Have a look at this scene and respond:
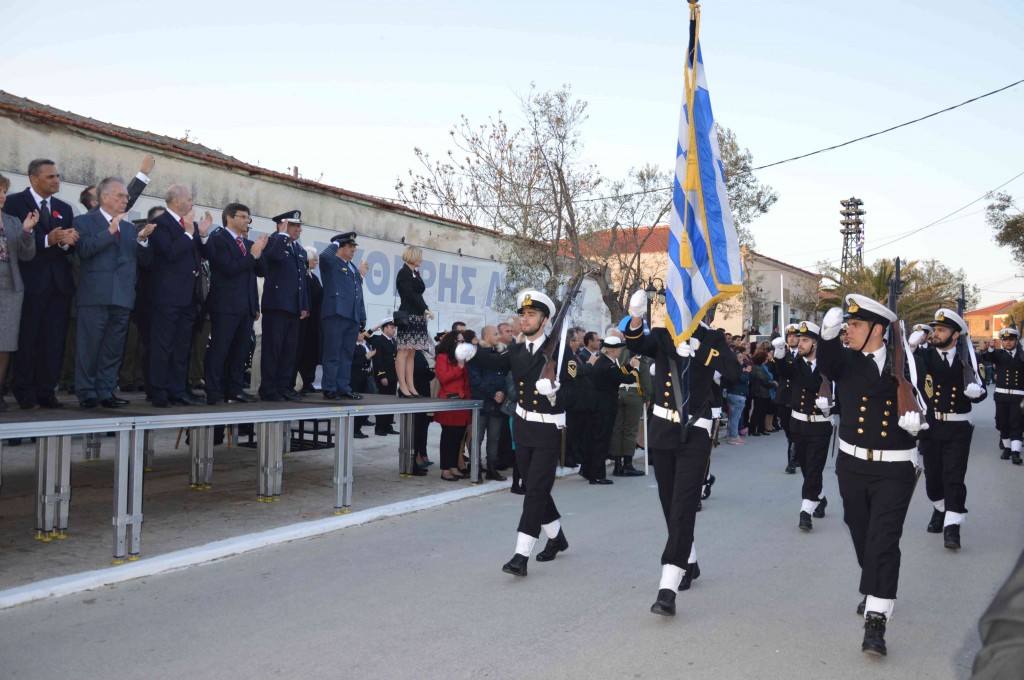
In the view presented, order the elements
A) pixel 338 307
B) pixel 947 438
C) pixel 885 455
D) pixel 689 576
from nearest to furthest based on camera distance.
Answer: pixel 885 455, pixel 689 576, pixel 947 438, pixel 338 307

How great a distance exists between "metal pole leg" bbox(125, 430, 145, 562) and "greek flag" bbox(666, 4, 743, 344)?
4.29 meters

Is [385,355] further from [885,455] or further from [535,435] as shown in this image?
[885,455]

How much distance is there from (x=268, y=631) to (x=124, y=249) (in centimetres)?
397

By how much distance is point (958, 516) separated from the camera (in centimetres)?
789

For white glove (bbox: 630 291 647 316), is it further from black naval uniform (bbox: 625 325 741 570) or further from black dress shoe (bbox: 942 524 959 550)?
black dress shoe (bbox: 942 524 959 550)

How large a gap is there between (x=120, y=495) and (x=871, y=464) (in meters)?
5.49

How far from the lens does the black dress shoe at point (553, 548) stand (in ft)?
23.1

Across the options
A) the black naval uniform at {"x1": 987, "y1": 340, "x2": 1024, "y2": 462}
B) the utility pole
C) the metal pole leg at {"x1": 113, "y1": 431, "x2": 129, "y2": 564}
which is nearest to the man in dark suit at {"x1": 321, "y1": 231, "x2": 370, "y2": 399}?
the metal pole leg at {"x1": 113, "y1": 431, "x2": 129, "y2": 564}

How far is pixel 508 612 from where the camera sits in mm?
Answer: 5582

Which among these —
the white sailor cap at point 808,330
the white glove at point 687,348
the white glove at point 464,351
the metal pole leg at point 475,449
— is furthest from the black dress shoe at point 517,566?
the white sailor cap at point 808,330

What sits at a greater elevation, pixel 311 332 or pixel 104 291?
pixel 104 291

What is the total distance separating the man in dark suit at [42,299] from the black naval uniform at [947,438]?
26.3 feet

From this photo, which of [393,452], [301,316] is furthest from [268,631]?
[393,452]

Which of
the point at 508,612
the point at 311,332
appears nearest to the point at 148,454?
the point at 311,332
